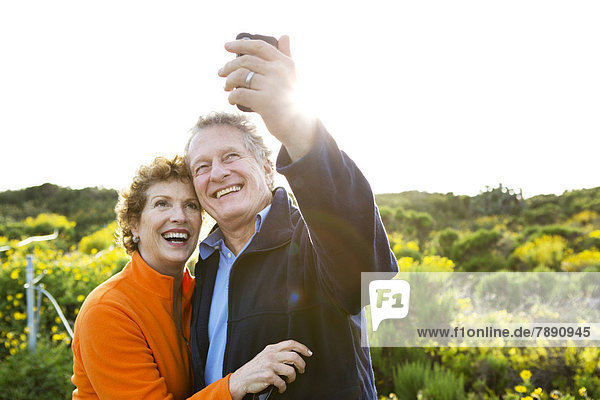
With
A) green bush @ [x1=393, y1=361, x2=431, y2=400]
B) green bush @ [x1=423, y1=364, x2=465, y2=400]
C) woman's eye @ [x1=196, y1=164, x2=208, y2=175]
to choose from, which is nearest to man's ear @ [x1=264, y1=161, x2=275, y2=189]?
woman's eye @ [x1=196, y1=164, x2=208, y2=175]

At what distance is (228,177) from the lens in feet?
6.02

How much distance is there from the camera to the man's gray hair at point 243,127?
6.26 ft

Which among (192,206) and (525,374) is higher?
(192,206)

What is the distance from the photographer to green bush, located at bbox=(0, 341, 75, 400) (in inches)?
166

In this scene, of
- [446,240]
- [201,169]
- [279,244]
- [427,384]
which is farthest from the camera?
[446,240]

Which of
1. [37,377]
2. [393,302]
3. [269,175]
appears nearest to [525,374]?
[393,302]

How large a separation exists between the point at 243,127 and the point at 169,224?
552mm

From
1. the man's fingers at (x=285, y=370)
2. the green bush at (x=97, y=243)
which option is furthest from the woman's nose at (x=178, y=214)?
the green bush at (x=97, y=243)

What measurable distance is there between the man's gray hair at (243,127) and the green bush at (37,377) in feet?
11.5

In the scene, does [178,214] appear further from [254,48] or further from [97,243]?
[97,243]

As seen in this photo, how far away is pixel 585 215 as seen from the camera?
44.4 ft

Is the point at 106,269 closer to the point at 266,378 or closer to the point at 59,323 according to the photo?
the point at 59,323

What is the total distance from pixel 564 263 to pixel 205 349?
25.7ft

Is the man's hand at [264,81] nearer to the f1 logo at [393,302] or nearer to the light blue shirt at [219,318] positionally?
the light blue shirt at [219,318]
